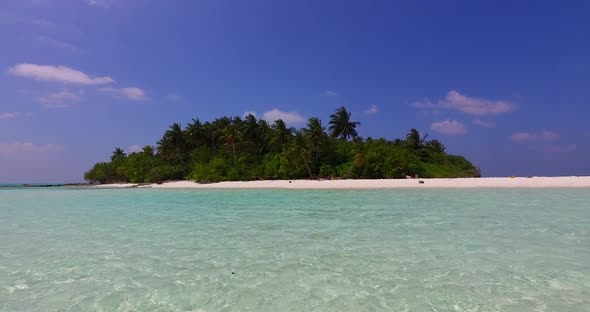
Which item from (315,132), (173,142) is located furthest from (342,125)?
(173,142)

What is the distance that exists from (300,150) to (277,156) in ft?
16.6

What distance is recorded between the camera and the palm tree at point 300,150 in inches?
1714

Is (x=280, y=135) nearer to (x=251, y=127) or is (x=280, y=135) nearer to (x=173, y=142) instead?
(x=251, y=127)

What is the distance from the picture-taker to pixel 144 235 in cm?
860

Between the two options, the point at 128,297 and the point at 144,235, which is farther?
the point at 144,235

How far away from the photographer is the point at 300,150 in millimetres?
43688

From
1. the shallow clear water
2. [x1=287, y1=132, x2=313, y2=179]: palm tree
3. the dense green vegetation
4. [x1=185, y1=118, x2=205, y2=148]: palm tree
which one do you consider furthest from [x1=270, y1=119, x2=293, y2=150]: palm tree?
the shallow clear water

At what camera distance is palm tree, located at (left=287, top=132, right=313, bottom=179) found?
143 feet

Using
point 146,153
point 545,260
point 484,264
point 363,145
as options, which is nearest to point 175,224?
point 484,264

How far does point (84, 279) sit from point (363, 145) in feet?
132

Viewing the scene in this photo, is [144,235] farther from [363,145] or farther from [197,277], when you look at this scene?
[363,145]

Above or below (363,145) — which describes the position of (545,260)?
below

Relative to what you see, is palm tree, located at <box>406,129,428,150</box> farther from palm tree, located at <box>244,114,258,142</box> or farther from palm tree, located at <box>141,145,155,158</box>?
palm tree, located at <box>141,145,155,158</box>

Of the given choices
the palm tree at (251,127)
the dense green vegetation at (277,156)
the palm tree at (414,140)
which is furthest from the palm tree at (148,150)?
the palm tree at (414,140)
